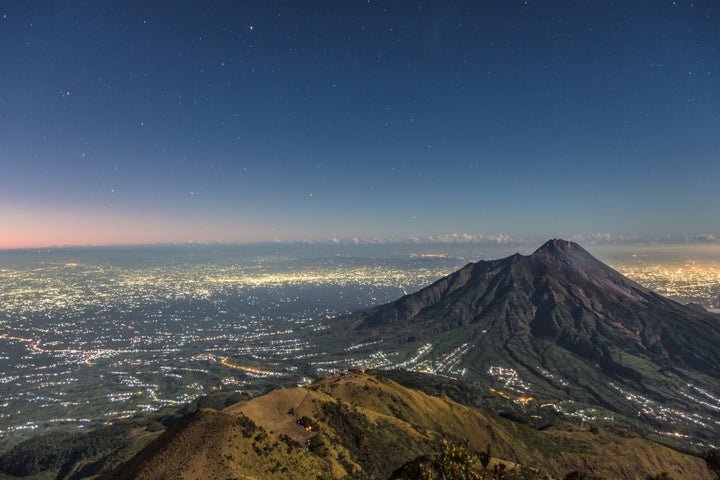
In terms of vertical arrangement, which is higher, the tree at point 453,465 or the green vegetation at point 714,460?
the tree at point 453,465

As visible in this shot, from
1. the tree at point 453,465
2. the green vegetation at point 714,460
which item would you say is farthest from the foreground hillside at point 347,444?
the green vegetation at point 714,460

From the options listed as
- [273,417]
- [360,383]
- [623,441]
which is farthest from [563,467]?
[273,417]

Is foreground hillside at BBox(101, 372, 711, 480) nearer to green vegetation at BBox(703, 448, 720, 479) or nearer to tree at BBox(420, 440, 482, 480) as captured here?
tree at BBox(420, 440, 482, 480)

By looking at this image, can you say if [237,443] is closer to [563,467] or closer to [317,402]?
[317,402]

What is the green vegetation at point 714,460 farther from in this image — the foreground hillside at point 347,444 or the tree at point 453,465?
the tree at point 453,465

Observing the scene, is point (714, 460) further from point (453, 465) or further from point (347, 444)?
point (347, 444)

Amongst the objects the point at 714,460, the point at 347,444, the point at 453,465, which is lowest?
the point at 347,444

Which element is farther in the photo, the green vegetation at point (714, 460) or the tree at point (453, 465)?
the green vegetation at point (714, 460)

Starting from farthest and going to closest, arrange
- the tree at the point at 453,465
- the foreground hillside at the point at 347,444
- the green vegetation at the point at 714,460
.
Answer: the foreground hillside at the point at 347,444
the green vegetation at the point at 714,460
the tree at the point at 453,465

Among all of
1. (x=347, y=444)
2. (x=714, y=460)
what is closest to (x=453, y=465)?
(x=714, y=460)
